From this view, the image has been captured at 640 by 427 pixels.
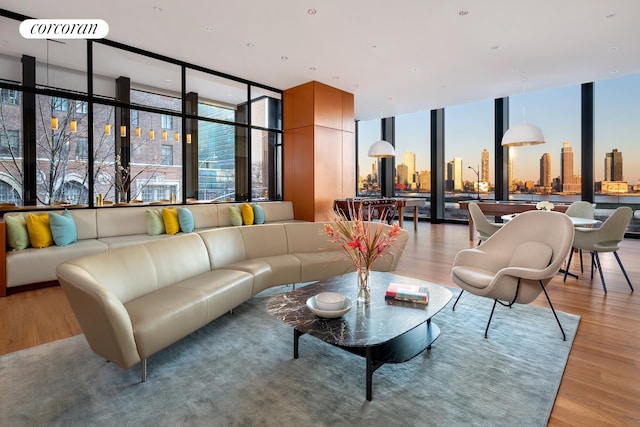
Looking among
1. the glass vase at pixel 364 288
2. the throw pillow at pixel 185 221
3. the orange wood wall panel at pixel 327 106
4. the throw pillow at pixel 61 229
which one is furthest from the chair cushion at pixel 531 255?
the throw pillow at pixel 61 229

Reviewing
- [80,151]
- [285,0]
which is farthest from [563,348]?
[80,151]

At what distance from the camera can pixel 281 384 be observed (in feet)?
6.79

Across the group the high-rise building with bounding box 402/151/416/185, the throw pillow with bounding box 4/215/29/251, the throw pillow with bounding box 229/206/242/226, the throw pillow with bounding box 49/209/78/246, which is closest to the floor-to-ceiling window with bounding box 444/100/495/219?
the high-rise building with bounding box 402/151/416/185

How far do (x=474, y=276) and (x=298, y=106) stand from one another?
5608mm

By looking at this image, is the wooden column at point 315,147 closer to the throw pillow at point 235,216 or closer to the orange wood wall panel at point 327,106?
the orange wood wall panel at point 327,106

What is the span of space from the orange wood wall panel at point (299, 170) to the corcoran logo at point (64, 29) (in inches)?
149

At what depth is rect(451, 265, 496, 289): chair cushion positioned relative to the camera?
2873mm

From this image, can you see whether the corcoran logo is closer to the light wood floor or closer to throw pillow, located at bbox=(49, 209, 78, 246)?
throw pillow, located at bbox=(49, 209, 78, 246)

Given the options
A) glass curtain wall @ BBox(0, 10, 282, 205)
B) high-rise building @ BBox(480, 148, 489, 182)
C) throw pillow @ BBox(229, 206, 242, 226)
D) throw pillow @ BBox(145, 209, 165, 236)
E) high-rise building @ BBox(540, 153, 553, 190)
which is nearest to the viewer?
glass curtain wall @ BBox(0, 10, 282, 205)

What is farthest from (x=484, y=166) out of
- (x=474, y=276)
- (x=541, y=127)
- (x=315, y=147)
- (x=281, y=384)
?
(x=281, y=384)

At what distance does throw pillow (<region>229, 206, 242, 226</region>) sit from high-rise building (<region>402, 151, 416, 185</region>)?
6.86 m

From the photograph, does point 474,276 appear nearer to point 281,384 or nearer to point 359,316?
point 359,316

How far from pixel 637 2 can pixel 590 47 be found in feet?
4.40

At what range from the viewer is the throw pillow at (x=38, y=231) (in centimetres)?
405
